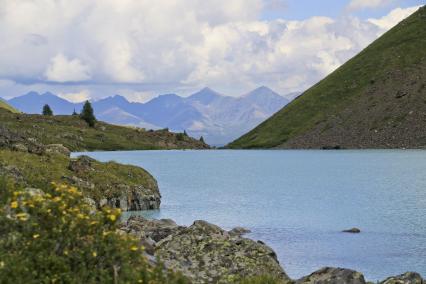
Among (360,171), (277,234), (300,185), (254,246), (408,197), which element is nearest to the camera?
(254,246)

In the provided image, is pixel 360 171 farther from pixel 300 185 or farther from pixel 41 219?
pixel 41 219

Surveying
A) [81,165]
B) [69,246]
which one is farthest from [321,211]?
[69,246]

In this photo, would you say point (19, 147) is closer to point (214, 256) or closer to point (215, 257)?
point (214, 256)

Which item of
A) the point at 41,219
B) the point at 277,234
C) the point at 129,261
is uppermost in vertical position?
the point at 41,219

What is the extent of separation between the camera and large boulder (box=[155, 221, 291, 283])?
23750 mm

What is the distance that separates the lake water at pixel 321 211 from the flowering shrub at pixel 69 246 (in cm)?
Result: 2139

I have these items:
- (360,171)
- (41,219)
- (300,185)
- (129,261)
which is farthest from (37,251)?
(360,171)

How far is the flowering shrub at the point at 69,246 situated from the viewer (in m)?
12.5

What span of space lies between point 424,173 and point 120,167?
219 ft

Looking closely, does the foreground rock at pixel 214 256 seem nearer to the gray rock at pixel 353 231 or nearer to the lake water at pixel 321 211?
the lake water at pixel 321 211

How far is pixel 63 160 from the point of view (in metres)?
55.8

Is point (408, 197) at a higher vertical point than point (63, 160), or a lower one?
lower

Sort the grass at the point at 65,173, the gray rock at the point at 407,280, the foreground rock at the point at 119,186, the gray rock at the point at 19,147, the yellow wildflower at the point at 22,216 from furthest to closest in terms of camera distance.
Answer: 1. the foreground rock at the point at 119,186
2. the gray rock at the point at 19,147
3. the grass at the point at 65,173
4. the gray rock at the point at 407,280
5. the yellow wildflower at the point at 22,216

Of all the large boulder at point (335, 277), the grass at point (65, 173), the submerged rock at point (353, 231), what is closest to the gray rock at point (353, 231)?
the submerged rock at point (353, 231)
